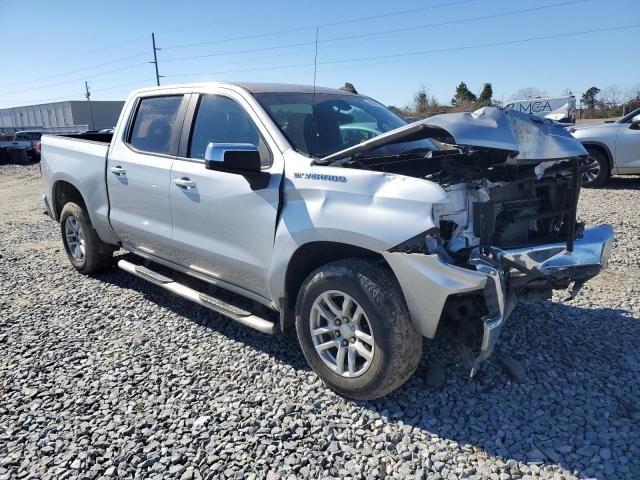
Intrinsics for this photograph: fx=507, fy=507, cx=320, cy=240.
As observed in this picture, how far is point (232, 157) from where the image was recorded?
10.0 feet

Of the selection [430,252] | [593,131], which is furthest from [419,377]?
[593,131]

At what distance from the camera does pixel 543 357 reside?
3.52 meters

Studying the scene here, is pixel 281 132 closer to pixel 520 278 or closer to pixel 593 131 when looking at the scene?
pixel 520 278

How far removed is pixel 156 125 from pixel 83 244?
1870mm

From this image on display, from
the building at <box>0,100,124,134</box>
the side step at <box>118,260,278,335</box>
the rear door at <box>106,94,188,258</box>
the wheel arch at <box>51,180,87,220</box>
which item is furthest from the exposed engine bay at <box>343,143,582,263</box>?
the building at <box>0,100,124,134</box>

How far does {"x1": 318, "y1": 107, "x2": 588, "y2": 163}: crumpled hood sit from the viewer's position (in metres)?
2.66

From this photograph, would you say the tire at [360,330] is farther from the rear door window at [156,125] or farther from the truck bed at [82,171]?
the truck bed at [82,171]

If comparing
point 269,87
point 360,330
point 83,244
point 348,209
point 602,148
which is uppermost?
point 269,87

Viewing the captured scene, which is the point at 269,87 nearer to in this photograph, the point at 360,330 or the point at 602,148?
the point at 360,330

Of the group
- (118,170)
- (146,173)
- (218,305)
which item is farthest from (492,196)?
(118,170)

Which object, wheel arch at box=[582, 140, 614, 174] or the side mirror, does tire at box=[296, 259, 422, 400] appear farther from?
wheel arch at box=[582, 140, 614, 174]

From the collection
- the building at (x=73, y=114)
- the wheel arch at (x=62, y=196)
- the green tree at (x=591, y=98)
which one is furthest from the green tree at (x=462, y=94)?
the wheel arch at (x=62, y=196)

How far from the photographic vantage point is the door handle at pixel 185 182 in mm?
3769

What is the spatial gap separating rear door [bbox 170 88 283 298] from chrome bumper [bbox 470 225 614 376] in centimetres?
138
